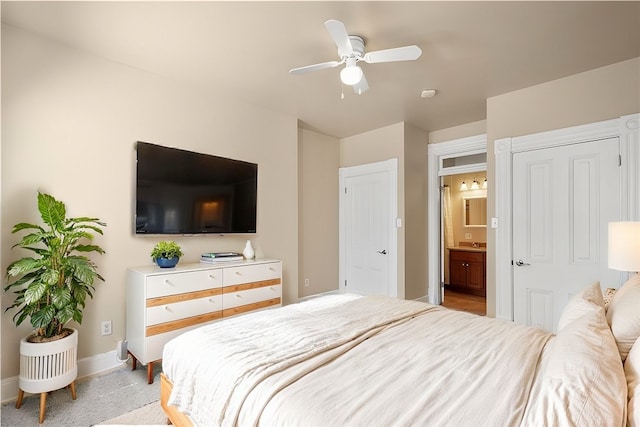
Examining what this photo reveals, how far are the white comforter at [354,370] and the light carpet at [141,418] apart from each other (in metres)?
0.62

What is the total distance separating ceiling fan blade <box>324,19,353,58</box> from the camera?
182 cm

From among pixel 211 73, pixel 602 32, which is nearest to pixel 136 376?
pixel 211 73

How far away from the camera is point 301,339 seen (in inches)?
60.6

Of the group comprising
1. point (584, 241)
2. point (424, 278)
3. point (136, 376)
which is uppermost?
point (584, 241)

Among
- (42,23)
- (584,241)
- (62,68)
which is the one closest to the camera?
(42,23)

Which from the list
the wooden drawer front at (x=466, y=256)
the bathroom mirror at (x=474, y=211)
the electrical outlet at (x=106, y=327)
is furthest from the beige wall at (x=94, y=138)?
the bathroom mirror at (x=474, y=211)

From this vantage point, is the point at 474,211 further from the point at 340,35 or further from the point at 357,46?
the point at 340,35

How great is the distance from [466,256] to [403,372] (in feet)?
16.1

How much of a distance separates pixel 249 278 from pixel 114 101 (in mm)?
1974

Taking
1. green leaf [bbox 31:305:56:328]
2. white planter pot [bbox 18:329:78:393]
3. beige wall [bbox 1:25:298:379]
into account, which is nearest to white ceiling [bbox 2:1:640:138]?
beige wall [bbox 1:25:298:379]

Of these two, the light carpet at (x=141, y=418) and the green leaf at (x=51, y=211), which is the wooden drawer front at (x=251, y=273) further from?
the green leaf at (x=51, y=211)

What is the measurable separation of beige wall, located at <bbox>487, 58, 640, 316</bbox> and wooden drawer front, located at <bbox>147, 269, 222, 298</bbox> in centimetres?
296

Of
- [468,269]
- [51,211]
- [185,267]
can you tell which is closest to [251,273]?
[185,267]

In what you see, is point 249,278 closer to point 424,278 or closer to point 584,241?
point 424,278
